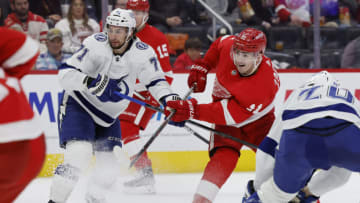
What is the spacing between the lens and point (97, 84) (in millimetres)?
3115

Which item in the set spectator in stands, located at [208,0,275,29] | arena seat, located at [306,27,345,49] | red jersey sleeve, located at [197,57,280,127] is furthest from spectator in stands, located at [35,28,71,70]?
arena seat, located at [306,27,345,49]

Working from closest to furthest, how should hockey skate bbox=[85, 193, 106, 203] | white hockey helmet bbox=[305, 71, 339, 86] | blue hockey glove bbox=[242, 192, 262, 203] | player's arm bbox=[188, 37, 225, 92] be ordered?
1. white hockey helmet bbox=[305, 71, 339, 86]
2. blue hockey glove bbox=[242, 192, 262, 203]
3. hockey skate bbox=[85, 193, 106, 203]
4. player's arm bbox=[188, 37, 225, 92]

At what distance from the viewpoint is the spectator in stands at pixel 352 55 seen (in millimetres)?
4984

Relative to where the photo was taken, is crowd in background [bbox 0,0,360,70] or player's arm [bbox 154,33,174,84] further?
crowd in background [bbox 0,0,360,70]

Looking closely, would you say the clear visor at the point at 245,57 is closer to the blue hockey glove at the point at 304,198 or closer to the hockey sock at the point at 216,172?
the hockey sock at the point at 216,172

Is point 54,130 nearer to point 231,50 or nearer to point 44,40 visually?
point 44,40

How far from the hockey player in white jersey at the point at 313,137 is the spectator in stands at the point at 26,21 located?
2.60 meters

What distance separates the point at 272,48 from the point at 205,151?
38.4 inches

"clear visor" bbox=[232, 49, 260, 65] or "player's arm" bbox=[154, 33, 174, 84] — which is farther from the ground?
"clear visor" bbox=[232, 49, 260, 65]

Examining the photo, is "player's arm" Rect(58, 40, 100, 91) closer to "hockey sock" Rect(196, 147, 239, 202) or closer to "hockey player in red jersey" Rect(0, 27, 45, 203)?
"hockey sock" Rect(196, 147, 239, 202)

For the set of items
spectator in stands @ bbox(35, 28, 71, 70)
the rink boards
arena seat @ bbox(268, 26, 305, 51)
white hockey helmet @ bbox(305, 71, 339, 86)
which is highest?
white hockey helmet @ bbox(305, 71, 339, 86)

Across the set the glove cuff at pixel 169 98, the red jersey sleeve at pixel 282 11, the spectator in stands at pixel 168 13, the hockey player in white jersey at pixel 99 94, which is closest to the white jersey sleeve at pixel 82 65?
the hockey player in white jersey at pixel 99 94

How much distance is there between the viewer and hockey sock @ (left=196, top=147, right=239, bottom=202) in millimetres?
3197

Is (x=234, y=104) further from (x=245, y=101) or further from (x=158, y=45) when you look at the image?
(x=158, y=45)
